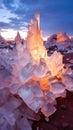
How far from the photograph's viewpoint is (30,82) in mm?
2568

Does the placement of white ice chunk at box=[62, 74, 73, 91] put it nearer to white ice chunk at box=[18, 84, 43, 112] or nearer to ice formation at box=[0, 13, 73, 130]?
ice formation at box=[0, 13, 73, 130]

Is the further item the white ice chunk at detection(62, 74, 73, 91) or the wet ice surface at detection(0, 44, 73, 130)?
the white ice chunk at detection(62, 74, 73, 91)

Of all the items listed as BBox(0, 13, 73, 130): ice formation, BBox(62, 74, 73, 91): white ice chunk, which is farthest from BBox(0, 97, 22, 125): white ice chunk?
BBox(62, 74, 73, 91): white ice chunk

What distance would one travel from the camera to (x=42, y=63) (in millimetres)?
2525

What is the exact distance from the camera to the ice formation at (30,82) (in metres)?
2.35

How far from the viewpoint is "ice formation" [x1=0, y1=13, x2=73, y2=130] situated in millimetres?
2346

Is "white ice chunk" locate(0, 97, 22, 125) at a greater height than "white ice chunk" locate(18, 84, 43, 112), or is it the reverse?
"white ice chunk" locate(18, 84, 43, 112)

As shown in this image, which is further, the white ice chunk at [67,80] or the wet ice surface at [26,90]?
the white ice chunk at [67,80]

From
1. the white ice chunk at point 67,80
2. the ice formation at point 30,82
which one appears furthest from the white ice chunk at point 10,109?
the white ice chunk at point 67,80

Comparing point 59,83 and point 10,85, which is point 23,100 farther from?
point 59,83

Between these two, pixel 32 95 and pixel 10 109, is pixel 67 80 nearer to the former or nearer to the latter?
pixel 32 95

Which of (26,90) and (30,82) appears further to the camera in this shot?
(30,82)

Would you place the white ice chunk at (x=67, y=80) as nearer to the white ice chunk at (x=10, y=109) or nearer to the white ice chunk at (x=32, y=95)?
the white ice chunk at (x=32, y=95)

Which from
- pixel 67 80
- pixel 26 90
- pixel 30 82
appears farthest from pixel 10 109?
pixel 67 80
